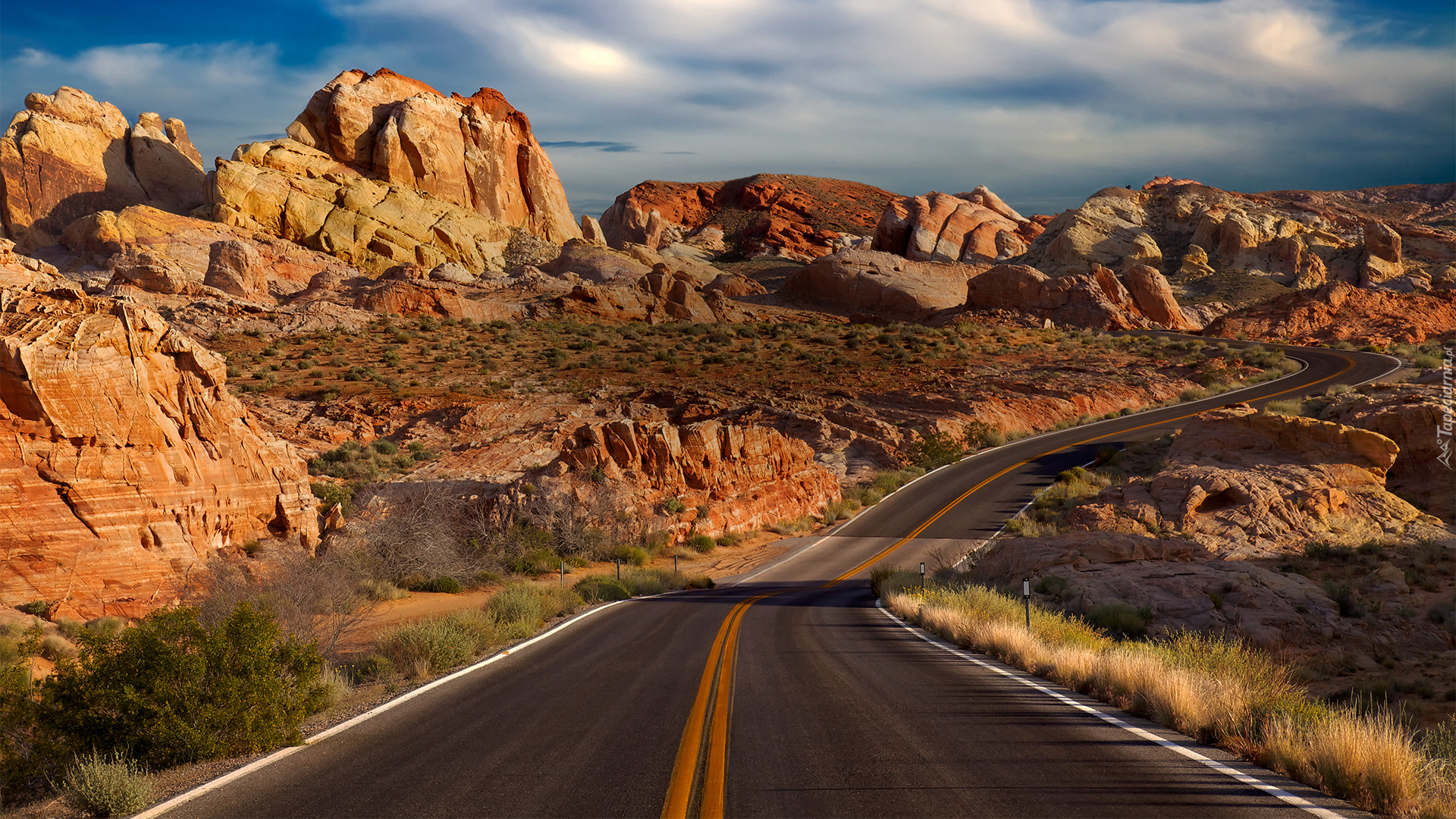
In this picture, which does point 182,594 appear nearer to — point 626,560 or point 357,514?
point 357,514

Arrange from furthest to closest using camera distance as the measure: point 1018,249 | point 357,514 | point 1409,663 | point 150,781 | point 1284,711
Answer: point 1018,249 < point 357,514 < point 1409,663 < point 1284,711 < point 150,781

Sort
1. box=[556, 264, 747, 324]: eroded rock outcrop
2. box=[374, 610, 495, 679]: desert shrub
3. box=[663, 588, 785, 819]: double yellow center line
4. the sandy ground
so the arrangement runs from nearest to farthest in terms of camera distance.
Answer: box=[663, 588, 785, 819]: double yellow center line, box=[374, 610, 495, 679]: desert shrub, the sandy ground, box=[556, 264, 747, 324]: eroded rock outcrop

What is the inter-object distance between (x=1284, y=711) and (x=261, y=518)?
17.4 metres

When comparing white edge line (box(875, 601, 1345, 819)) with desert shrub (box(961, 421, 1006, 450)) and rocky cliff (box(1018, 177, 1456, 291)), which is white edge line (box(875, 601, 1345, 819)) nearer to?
desert shrub (box(961, 421, 1006, 450))

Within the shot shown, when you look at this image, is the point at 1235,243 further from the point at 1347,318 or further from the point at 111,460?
the point at 111,460

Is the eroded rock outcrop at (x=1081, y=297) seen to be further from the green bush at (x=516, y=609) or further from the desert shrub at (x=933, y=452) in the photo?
the green bush at (x=516, y=609)

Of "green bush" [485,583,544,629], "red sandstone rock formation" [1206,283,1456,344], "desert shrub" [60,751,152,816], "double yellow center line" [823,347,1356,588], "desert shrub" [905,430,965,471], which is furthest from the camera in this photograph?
"red sandstone rock formation" [1206,283,1456,344]

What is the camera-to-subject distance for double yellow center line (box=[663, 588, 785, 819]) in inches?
189

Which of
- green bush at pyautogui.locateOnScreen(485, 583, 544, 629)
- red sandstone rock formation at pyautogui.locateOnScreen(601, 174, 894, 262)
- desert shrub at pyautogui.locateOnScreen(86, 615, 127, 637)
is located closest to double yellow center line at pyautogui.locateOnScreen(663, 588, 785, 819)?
green bush at pyautogui.locateOnScreen(485, 583, 544, 629)

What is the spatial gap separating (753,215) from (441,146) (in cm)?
8606

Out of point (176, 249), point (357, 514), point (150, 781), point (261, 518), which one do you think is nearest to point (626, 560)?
point (357, 514)

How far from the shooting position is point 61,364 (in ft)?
46.0

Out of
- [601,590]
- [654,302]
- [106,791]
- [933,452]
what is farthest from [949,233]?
[106,791]

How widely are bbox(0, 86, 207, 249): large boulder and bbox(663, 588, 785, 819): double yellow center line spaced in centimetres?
6724
